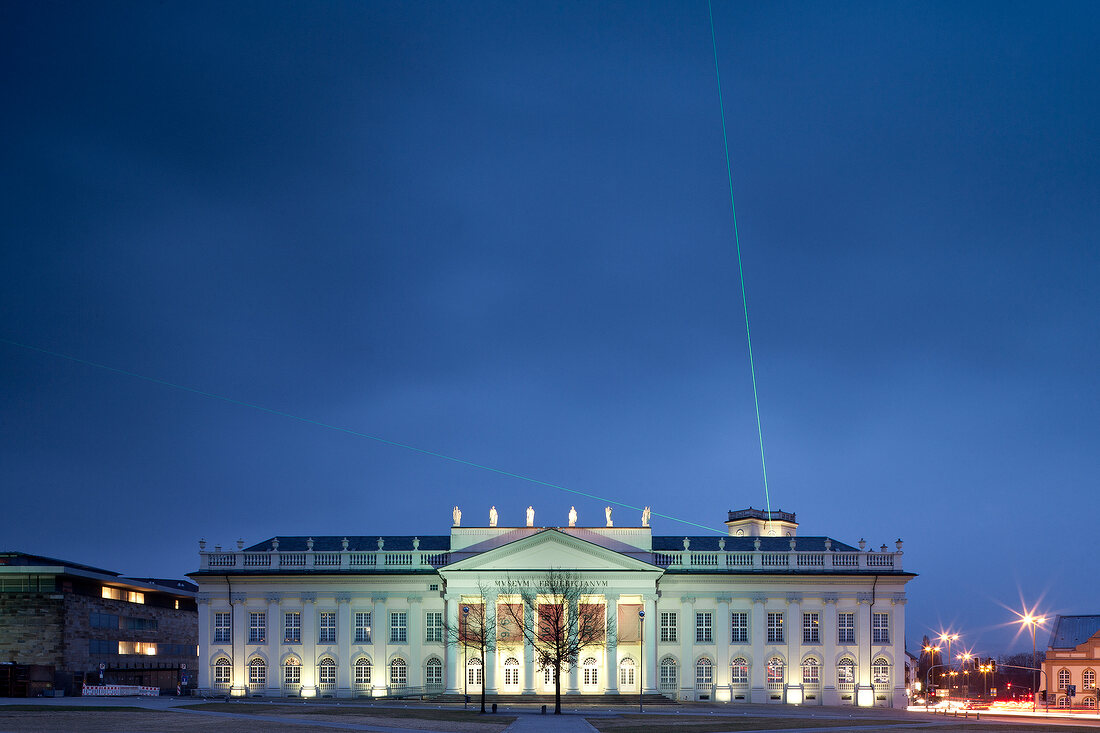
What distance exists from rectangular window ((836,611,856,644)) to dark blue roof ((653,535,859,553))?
5910mm

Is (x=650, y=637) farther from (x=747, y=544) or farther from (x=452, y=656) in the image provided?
(x=452, y=656)

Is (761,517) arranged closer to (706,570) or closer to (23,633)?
(706,570)

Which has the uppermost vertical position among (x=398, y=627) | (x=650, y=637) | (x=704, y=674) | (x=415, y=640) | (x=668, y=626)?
(x=398, y=627)

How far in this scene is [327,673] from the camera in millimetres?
89688

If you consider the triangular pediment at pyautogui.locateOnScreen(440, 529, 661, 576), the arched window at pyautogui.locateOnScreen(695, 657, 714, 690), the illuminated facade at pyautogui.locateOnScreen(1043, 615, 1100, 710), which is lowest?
the illuminated facade at pyautogui.locateOnScreen(1043, 615, 1100, 710)

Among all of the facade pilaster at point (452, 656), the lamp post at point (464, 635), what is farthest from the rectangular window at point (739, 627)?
the facade pilaster at point (452, 656)

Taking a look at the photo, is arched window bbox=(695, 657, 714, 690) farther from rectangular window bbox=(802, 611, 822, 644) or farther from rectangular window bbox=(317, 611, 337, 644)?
rectangular window bbox=(317, 611, 337, 644)

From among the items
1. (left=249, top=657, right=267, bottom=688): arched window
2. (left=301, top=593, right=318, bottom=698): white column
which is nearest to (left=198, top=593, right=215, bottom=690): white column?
(left=249, top=657, right=267, bottom=688): arched window

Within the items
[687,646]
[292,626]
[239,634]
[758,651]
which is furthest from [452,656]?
[758,651]

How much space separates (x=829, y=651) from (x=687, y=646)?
11.7 metres

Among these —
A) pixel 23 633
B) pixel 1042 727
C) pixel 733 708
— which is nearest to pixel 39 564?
pixel 23 633

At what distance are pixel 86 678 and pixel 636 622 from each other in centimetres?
4904

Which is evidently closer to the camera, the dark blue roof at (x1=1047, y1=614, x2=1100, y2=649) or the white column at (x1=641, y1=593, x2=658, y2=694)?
the white column at (x1=641, y1=593, x2=658, y2=694)

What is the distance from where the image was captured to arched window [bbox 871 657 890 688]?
87.9 m
